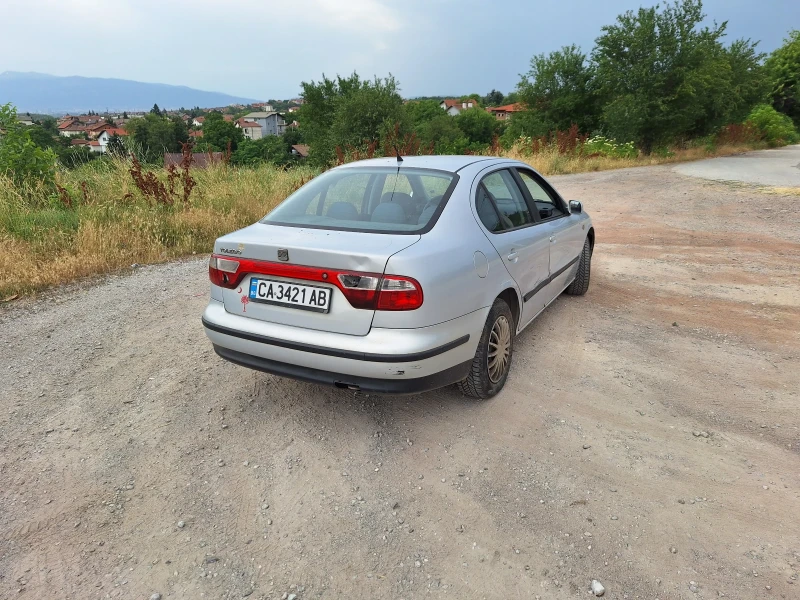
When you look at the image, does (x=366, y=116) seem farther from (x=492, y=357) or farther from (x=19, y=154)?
(x=492, y=357)

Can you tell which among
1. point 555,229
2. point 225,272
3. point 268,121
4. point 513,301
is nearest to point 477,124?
point 555,229

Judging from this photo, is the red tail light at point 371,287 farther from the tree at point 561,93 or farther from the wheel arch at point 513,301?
the tree at point 561,93

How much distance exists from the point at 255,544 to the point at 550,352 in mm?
2644

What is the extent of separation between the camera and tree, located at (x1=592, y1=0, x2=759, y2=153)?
19.5m

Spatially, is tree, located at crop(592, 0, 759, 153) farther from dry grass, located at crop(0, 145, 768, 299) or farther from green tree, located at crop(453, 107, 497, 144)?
green tree, located at crop(453, 107, 497, 144)

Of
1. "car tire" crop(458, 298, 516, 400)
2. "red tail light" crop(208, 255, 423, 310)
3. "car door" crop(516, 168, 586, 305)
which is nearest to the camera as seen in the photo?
"red tail light" crop(208, 255, 423, 310)

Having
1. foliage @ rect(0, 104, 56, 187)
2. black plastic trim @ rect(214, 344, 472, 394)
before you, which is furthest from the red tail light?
foliage @ rect(0, 104, 56, 187)

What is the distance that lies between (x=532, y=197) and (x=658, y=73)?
1943 centimetres

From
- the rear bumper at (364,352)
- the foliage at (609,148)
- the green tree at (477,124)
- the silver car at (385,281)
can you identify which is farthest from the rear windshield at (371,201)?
the green tree at (477,124)

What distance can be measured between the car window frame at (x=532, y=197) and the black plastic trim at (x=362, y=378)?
167 centimetres

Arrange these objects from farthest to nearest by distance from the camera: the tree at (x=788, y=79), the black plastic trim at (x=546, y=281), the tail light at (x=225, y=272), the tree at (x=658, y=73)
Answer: the tree at (x=788, y=79) → the tree at (x=658, y=73) → the black plastic trim at (x=546, y=281) → the tail light at (x=225, y=272)

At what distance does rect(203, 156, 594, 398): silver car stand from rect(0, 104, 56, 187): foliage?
271 inches

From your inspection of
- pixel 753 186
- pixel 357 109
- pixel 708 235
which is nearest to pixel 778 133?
pixel 753 186

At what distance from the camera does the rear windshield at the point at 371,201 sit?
9.97 feet
